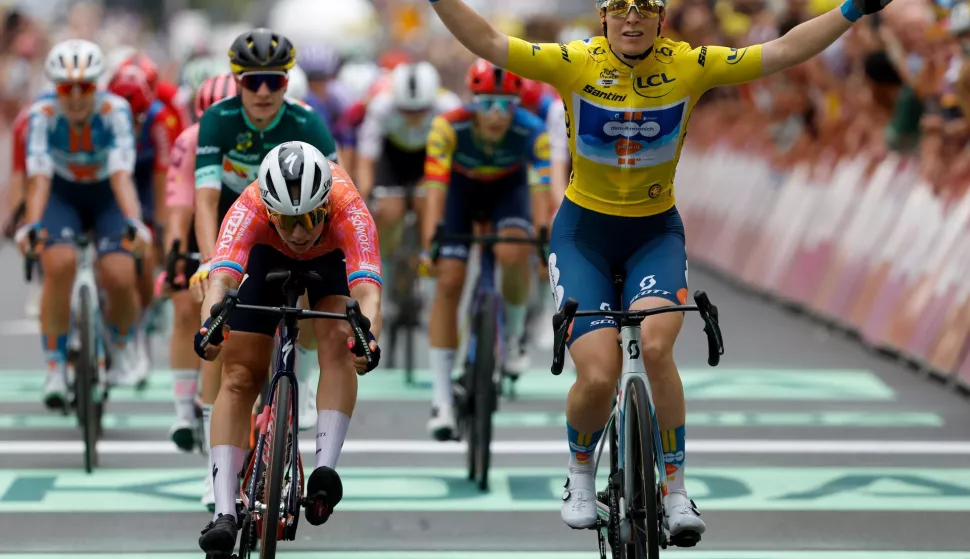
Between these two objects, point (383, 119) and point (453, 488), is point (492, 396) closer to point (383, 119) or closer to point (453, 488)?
point (453, 488)

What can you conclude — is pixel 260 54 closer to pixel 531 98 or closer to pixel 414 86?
pixel 531 98

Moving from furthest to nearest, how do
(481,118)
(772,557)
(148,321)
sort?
(148,321), (481,118), (772,557)

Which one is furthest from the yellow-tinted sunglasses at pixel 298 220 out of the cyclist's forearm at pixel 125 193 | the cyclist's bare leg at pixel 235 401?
the cyclist's forearm at pixel 125 193

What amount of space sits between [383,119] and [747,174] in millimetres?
8071

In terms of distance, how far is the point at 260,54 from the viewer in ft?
28.9

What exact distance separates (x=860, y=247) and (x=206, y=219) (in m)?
8.73

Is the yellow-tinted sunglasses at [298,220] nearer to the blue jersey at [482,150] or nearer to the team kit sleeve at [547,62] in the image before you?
the team kit sleeve at [547,62]

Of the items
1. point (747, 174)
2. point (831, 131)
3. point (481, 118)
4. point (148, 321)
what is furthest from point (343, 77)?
point (481, 118)

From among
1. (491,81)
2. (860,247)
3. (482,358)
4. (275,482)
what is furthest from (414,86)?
(275,482)

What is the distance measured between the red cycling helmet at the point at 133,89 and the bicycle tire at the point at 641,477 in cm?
664

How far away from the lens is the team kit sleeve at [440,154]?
10.9 m

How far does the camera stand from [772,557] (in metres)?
8.56

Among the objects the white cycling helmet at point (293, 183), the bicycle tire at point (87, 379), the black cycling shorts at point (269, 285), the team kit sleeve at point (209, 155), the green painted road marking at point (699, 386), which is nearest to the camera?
the white cycling helmet at point (293, 183)

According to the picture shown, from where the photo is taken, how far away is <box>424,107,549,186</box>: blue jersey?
11016 millimetres
